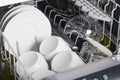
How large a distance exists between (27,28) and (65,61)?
247 millimetres

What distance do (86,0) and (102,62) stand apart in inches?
17.8

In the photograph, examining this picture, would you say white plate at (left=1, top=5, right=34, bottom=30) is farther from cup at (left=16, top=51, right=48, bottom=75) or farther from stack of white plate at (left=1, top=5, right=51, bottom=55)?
cup at (left=16, top=51, right=48, bottom=75)

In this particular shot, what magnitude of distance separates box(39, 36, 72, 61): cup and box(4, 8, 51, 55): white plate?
10 cm

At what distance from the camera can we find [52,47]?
115 centimetres

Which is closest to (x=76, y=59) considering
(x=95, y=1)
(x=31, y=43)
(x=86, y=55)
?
(x=86, y=55)

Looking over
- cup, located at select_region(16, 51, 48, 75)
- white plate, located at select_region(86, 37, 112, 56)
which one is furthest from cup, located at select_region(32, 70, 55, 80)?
white plate, located at select_region(86, 37, 112, 56)

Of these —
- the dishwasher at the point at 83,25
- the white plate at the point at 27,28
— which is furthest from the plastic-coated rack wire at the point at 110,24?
the white plate at the point at 27,28

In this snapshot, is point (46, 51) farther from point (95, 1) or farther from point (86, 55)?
point (95, 1)

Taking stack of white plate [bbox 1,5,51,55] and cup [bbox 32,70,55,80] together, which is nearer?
cup [bbox 32,70,55,80]

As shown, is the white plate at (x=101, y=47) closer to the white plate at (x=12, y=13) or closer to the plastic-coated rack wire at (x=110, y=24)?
the plastic-coated rack wire at (x=110, y=24)

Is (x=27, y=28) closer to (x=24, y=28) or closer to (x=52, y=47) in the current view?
(x=24, y=28)

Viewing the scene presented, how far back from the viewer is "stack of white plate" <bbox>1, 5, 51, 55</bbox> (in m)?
1.22

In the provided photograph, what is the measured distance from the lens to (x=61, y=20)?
4.42 ft

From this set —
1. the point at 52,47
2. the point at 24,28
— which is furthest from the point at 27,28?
the point at 52,47
